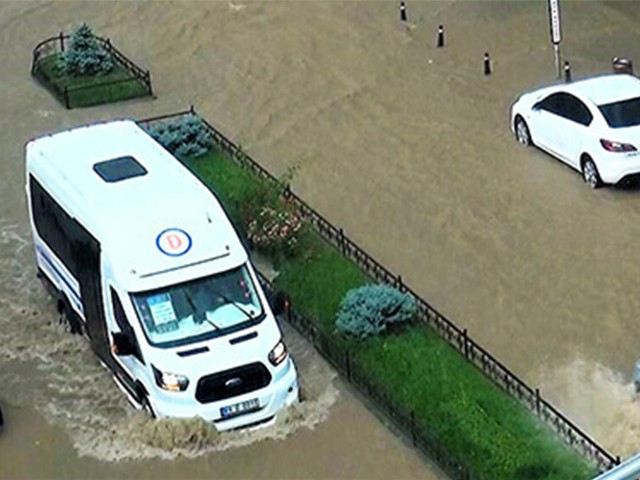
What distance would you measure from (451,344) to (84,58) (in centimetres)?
1278

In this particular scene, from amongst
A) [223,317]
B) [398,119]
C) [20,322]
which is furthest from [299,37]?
[223,317]

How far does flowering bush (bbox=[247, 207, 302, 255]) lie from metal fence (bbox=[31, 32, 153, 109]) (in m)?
7.80

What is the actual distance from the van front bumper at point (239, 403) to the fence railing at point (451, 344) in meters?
1.27

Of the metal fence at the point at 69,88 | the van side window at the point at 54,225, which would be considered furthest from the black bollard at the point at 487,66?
the van side window at the point at 54,225

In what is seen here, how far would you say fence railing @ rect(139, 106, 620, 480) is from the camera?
57.5 feet

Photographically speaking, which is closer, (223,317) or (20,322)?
(223,317)

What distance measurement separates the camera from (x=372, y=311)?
19.6m

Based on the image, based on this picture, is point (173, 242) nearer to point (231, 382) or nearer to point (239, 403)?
point (231, 382)

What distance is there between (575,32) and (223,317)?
1519 cm

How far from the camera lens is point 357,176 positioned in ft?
82.5

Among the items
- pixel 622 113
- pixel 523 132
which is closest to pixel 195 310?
pixel 622 113

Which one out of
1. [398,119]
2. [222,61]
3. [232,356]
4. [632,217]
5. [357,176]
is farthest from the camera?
[222,61]

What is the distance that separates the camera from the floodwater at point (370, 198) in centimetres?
1836

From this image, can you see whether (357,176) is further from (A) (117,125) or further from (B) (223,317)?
(B) (223,317)
